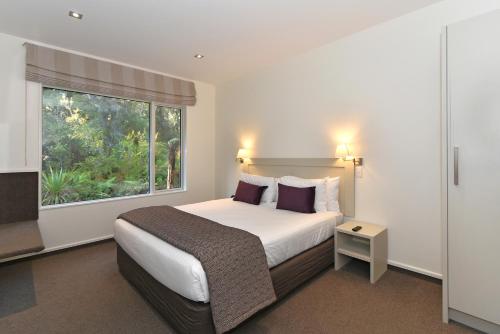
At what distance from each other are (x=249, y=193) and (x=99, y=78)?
2584mm

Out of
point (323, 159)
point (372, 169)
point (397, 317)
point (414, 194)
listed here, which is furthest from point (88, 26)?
point (397, 317)

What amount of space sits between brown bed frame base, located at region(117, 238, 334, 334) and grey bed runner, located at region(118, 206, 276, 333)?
0.40ft

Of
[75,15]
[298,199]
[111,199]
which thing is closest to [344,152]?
[298,199]

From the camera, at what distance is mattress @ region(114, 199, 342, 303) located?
5.48 ft

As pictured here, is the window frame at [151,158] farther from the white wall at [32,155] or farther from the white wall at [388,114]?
the white wall at [388,114]

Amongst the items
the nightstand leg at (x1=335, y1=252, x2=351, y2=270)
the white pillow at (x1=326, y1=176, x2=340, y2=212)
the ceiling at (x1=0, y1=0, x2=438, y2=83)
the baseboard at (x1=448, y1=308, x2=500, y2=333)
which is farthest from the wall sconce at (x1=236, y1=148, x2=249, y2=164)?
the baseboard at (x1=448, y1=308, x2=500, y2=333)

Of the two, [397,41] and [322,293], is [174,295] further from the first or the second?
[397,41]

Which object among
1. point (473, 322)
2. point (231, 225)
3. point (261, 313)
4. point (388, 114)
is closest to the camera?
point (473, 322)

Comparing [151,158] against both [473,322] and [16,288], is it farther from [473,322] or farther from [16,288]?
[473,322]

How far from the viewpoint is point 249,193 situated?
3594 millimetres

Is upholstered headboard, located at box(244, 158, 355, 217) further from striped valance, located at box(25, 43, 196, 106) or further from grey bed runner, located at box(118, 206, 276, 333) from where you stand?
striped valance, located at box(25, 43, 196, 106)

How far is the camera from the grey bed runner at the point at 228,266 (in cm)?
165

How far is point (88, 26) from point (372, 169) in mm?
3462

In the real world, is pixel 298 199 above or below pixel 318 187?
below
